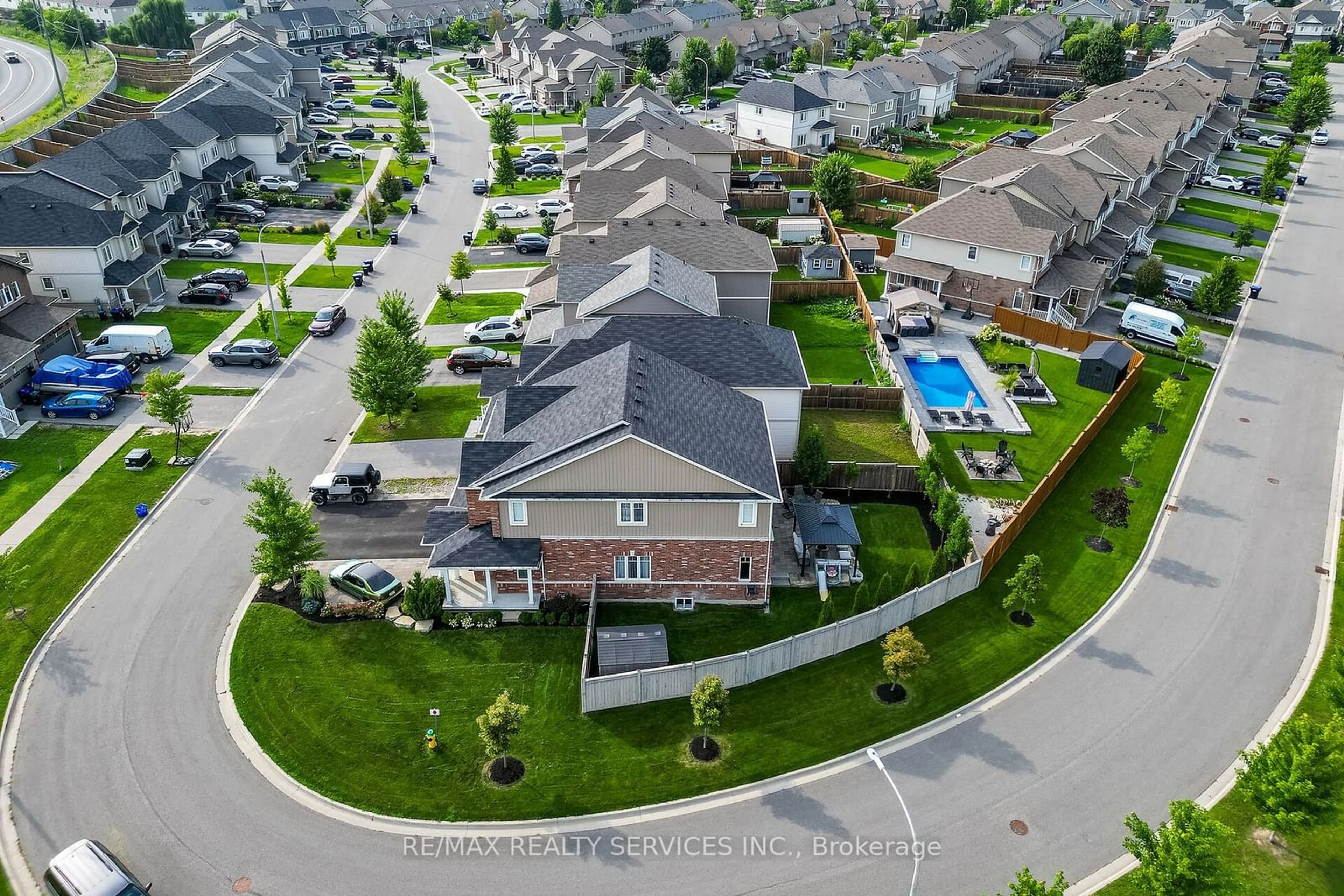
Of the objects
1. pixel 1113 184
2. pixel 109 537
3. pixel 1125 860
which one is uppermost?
pixel 1113 184

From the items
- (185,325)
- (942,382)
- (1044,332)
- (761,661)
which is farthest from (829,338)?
(185,325)

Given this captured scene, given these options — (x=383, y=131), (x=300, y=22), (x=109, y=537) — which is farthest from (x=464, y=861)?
(x=300, y=22)

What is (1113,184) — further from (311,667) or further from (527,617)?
(311,667)

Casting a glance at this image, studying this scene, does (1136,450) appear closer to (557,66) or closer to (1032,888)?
(1032,888)

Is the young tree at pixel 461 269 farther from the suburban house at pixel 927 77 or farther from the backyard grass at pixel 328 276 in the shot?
the suburban house at pixel 927 77

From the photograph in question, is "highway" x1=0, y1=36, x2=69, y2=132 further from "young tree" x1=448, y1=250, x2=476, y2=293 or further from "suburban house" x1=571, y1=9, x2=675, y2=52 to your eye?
"suburban house" x1=571, y1=9, x2=675, y2=52

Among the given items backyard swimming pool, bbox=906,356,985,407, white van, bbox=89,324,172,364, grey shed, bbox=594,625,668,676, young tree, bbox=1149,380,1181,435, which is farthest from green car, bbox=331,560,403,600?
young tree, bbox=1149,380,1181,435
